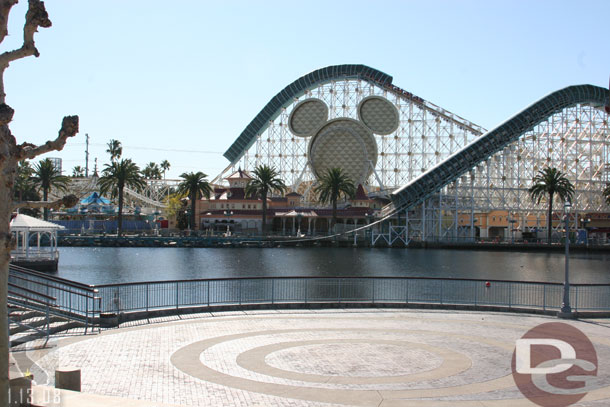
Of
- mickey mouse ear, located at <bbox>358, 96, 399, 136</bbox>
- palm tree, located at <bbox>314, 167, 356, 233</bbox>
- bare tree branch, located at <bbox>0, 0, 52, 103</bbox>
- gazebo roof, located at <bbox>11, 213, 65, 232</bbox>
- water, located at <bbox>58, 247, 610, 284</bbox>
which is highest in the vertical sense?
mickey mouse ear, located at <bbox>358, 96, 399, 136</bbox>

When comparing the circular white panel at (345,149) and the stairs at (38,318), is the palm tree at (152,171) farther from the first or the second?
the stairs at (38,318)

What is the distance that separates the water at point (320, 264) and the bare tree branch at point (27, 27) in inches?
1744

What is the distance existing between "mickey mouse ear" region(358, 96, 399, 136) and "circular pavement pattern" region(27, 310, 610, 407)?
96834 mm

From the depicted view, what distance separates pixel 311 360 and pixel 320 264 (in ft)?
176

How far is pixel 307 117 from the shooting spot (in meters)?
125

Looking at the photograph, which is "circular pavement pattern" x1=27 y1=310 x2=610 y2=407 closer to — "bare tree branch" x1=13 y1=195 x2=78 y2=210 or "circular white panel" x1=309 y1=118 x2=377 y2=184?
"bare tree branch" x1=13 y1=195 x2=78 y2=210

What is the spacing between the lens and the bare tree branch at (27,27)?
376 inches

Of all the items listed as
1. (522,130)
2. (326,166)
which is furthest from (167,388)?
(326,166)

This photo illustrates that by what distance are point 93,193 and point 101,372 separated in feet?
381

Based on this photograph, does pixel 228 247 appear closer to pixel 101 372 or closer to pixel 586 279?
pixel 586 279

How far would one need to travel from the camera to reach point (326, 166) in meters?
125

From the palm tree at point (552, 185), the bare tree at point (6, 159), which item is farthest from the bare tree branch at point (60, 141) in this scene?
the palm tree at point (552, 185)

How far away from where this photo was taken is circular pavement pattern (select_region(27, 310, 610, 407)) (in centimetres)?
1395

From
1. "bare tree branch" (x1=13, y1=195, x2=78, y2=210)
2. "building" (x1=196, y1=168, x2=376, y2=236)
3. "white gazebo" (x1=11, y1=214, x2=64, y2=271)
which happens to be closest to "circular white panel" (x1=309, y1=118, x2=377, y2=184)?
"building" (x1=196, y1=168, x2=376, y2=236)
